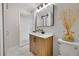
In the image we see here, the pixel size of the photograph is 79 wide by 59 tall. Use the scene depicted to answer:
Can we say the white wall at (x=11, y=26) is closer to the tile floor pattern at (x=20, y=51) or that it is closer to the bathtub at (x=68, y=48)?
the tile floor pattern at (x=20, y=51)

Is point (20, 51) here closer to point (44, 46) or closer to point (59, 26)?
point (44, 46)

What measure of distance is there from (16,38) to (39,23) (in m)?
0.34

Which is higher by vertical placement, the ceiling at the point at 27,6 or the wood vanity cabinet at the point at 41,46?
the ceiling at the point at 27,6

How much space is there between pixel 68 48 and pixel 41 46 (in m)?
0.33

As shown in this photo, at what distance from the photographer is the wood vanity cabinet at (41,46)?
1.22 m

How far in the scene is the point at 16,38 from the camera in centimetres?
125

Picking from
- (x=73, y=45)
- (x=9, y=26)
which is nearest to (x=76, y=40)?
(x=73, y=45)

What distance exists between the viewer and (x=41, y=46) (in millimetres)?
1246

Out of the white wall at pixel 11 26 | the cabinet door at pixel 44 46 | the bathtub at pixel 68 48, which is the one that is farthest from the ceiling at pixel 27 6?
the bathtub at pixel 68 48

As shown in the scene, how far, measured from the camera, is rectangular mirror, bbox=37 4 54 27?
1232 millimetres

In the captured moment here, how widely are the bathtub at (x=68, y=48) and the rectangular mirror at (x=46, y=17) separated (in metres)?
0.26

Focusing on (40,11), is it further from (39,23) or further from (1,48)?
(1,48)

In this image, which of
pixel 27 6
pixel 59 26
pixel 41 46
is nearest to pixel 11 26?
pixel 27 6

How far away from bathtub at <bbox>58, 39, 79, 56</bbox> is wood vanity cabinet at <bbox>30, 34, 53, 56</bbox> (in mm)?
124
